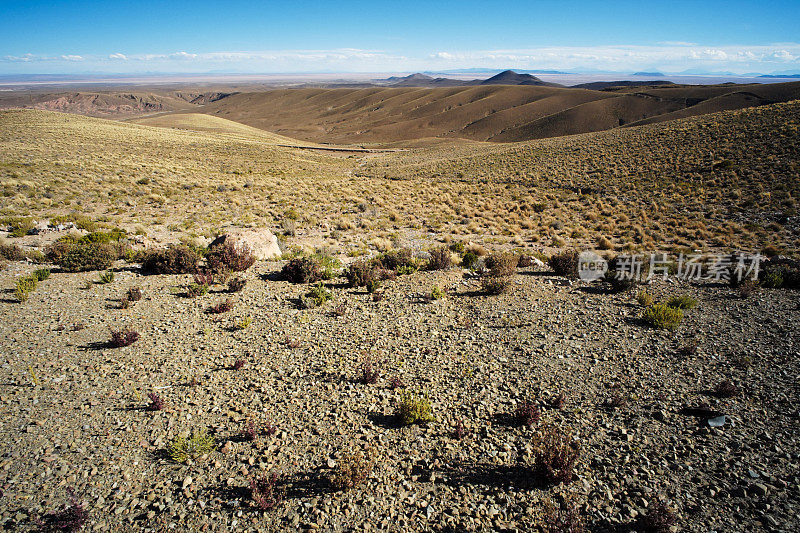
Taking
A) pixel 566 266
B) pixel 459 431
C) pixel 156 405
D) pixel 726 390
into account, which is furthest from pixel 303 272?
pixel 726 390

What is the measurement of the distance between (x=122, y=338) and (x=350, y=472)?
533 centimetres

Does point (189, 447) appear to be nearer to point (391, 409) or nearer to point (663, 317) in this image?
point (391, 409)

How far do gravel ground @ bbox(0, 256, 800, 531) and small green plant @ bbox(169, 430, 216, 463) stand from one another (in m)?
0.10

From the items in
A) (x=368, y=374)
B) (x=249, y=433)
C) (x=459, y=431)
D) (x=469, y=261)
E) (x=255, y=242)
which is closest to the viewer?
(x=249, y=433)

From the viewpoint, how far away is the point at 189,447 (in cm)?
456

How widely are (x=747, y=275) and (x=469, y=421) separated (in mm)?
9973

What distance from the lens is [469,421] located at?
529 centimetres

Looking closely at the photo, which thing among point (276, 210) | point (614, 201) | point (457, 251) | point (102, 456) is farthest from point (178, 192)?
point (614, 201)

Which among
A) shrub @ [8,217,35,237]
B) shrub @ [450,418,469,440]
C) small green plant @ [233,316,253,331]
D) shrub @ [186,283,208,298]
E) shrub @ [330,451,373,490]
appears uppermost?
shrub @ [8,217,35,237]

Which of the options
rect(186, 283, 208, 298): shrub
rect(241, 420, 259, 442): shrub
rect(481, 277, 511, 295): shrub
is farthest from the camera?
rect(481, 277, 511, 295): shrub

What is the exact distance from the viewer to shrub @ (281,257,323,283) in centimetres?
1007

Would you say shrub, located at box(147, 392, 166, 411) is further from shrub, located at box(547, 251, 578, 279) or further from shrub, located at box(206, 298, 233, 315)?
shrub, located at box(547, 251, 578, 279)

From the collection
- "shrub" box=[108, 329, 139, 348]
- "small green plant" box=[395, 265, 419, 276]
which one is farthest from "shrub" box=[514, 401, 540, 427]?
"shrub" box=[108, 329, 139, 348]

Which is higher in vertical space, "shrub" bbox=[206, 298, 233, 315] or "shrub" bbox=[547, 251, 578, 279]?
"shrub" bbox=[547, 251, 578, 279]
